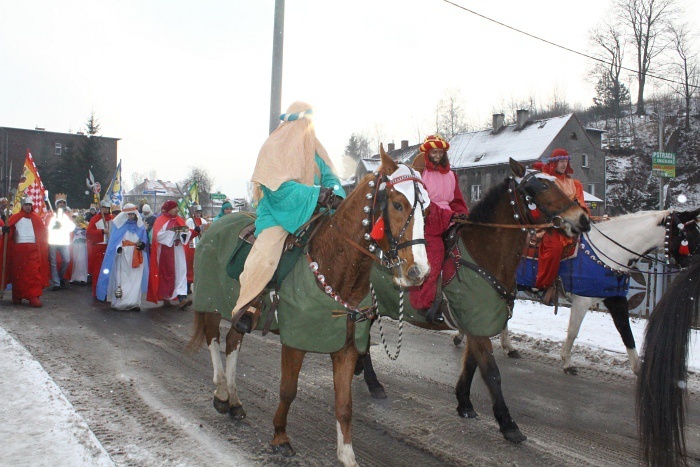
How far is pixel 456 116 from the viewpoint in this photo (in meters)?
67.0

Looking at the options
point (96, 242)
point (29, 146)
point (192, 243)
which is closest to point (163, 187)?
point (29, 146)

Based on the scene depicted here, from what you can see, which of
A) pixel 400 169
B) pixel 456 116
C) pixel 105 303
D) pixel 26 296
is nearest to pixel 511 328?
pixel 400 169

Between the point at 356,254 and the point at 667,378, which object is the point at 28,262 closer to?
the point at 356,254

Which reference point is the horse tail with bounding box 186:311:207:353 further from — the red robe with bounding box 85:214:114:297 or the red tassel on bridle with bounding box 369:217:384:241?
the red robe with bounding box 85:214:114:297

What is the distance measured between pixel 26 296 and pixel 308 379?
7520 mm

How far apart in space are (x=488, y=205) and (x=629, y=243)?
245 cm

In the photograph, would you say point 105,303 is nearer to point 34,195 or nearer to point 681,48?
point 34,195

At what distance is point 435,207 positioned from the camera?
4902 millimetres

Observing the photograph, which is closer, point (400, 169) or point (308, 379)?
point (400, 169)

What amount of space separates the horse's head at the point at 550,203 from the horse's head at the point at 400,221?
1.79 meters

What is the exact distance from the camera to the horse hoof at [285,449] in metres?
3.95

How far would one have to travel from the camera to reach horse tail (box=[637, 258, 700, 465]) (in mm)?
2371

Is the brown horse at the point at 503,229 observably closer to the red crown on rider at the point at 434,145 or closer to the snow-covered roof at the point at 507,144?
the red crown on rider at the point at 434,145

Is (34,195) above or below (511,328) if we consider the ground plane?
above
